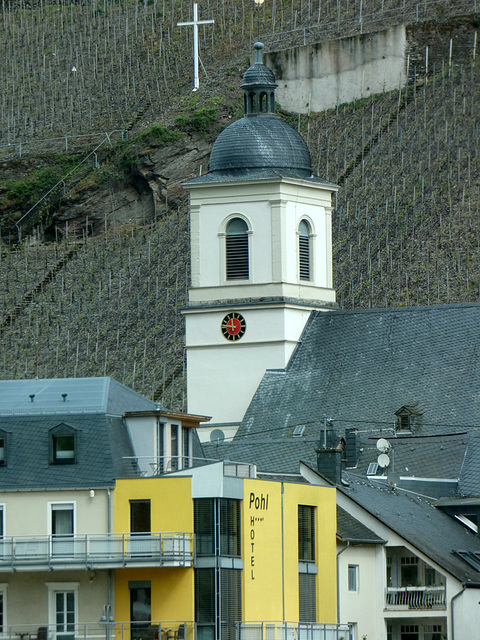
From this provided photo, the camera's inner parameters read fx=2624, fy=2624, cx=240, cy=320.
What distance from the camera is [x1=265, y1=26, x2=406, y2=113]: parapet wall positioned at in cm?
14275

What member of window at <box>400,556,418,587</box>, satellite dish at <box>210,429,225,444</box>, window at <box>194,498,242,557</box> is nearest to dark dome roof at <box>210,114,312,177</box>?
satellite dish at <box>210,429,225,444</box>

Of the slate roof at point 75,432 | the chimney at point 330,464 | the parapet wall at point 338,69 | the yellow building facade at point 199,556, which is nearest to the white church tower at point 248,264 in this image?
the chimney at point 330,464

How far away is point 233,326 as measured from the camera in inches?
3885

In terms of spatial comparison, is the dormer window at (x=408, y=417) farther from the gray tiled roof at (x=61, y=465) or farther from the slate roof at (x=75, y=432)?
the gray tiled roof at (x=61, y=465)

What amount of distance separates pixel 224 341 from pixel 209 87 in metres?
54.7

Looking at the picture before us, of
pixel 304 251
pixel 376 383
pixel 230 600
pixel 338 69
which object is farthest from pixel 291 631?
pixel 338 69

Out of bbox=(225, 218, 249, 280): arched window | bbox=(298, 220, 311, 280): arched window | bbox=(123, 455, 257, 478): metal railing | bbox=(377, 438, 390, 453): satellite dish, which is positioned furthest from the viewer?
bbox=(298, 220, 311, 280): arched window

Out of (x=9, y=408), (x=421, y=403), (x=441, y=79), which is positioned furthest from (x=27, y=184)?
(x=9, y=408)

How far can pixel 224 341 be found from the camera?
98.8 m

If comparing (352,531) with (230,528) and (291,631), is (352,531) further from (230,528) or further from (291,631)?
(230,528)

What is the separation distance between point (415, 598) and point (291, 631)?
6.54m

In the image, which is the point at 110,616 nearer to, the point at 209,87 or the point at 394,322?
the point at 394,322

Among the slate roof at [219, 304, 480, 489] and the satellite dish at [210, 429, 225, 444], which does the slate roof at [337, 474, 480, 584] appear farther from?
the satellite dish at [210, 429, 225, 444]

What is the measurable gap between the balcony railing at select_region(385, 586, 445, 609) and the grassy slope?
33.6 metres
